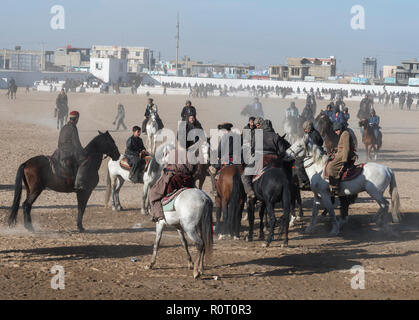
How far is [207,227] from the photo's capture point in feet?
32.6

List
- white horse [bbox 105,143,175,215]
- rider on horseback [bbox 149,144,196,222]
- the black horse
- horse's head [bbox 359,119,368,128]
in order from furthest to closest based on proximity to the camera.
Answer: horse's head [bbox 359,119,368,128], white horse [bbox 105,143,175,215], the black horse, rider on horseback [bbox 149,144,196,222]

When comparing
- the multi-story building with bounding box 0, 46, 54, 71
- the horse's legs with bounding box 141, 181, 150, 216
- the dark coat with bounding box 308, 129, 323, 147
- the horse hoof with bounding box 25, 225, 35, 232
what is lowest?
the horse hoof with bounding box 25, 225, 35, 232

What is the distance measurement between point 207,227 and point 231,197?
2580 millimetres

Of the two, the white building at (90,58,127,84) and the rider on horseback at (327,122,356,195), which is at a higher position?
the white building at (90,58,127,84)

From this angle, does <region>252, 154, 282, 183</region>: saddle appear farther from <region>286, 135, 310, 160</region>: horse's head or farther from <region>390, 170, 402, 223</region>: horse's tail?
<region>390, 170, 402, 223</region>: horse's tail

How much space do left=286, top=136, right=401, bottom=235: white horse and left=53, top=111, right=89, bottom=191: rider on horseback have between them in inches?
159

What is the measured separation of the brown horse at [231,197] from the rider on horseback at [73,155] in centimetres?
266

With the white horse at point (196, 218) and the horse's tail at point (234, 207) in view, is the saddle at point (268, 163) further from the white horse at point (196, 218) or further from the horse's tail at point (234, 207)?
the white horse at point (196, 218)

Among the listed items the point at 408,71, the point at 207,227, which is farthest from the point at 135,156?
the point at 408,71

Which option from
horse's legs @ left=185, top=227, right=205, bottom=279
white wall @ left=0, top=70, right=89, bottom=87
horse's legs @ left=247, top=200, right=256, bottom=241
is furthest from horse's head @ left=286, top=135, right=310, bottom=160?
white wall @ left=0, top=70, right=89, bottom=87

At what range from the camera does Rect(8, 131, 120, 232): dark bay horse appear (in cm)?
1248

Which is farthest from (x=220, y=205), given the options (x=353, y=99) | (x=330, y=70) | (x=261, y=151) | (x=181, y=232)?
(x=330, y=70)

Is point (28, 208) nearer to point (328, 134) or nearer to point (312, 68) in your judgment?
point (328, 134)
